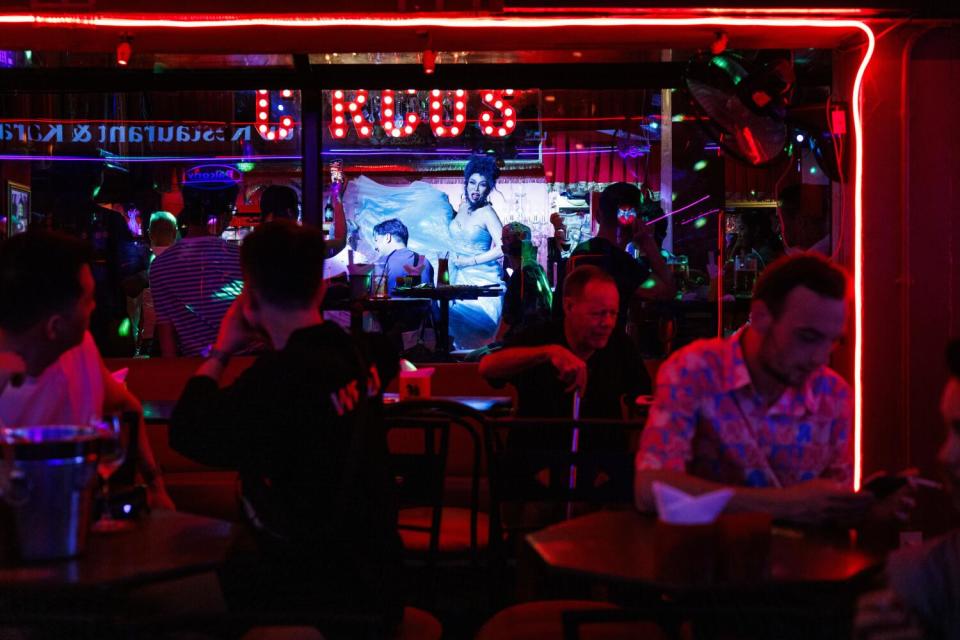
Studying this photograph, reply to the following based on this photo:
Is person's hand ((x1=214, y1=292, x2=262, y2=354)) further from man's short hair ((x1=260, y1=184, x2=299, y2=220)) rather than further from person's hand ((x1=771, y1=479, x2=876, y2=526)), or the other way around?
→ man's short hair ((x1=260, y1=184, x2=299, y2=220))

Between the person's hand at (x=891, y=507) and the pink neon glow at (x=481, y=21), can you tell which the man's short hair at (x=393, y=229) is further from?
the person's hand at (x=891, y=507)

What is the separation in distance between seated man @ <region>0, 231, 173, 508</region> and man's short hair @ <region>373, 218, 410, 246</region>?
18.6ft

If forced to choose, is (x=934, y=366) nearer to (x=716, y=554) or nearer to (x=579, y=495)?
(x=579, y=495)

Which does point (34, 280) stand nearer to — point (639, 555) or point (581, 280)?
point (639, 555)

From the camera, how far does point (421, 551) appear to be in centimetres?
360

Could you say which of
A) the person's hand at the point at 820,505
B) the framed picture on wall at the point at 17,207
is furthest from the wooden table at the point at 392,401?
the framed picture on wall at the point at 17,207

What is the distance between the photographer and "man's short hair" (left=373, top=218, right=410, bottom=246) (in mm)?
8336

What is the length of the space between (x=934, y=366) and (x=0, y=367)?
12.4ft

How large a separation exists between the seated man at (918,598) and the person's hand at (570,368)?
6.39ft

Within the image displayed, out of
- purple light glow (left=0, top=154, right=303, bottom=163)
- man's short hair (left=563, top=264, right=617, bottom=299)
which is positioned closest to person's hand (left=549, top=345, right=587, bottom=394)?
man's short hair (left=563, top=264, right=617, bottom=299)

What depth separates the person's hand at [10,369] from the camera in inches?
96.7

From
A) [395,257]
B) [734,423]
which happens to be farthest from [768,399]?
[395,257]

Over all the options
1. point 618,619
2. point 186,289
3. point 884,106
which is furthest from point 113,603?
point 884,106

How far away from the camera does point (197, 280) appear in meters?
5.53
